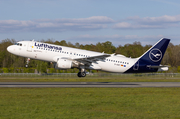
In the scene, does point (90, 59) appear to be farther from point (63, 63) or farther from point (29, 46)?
point (29, 46)

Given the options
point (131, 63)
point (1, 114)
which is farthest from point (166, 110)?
point (131, 63)

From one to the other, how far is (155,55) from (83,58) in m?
15.3

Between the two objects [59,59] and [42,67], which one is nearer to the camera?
[59,59]

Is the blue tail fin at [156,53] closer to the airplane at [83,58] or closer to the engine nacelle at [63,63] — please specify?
the airplane at [83,58]

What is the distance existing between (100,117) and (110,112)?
65.8 inches

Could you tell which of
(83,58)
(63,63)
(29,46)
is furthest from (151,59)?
(29,46)

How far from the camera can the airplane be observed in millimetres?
41219

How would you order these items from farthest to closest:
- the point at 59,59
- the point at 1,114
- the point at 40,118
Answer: the point at 59,59, the point at 1,114, the point at 40,118

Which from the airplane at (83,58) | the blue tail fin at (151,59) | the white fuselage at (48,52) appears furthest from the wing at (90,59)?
the blue tail fin at (151,59)

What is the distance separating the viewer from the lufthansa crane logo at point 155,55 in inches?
1875

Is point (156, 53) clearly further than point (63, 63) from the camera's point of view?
Yes

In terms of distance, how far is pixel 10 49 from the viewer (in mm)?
42469

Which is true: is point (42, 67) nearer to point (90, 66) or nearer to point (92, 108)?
point (90, 66)

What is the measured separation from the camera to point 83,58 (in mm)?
41375
